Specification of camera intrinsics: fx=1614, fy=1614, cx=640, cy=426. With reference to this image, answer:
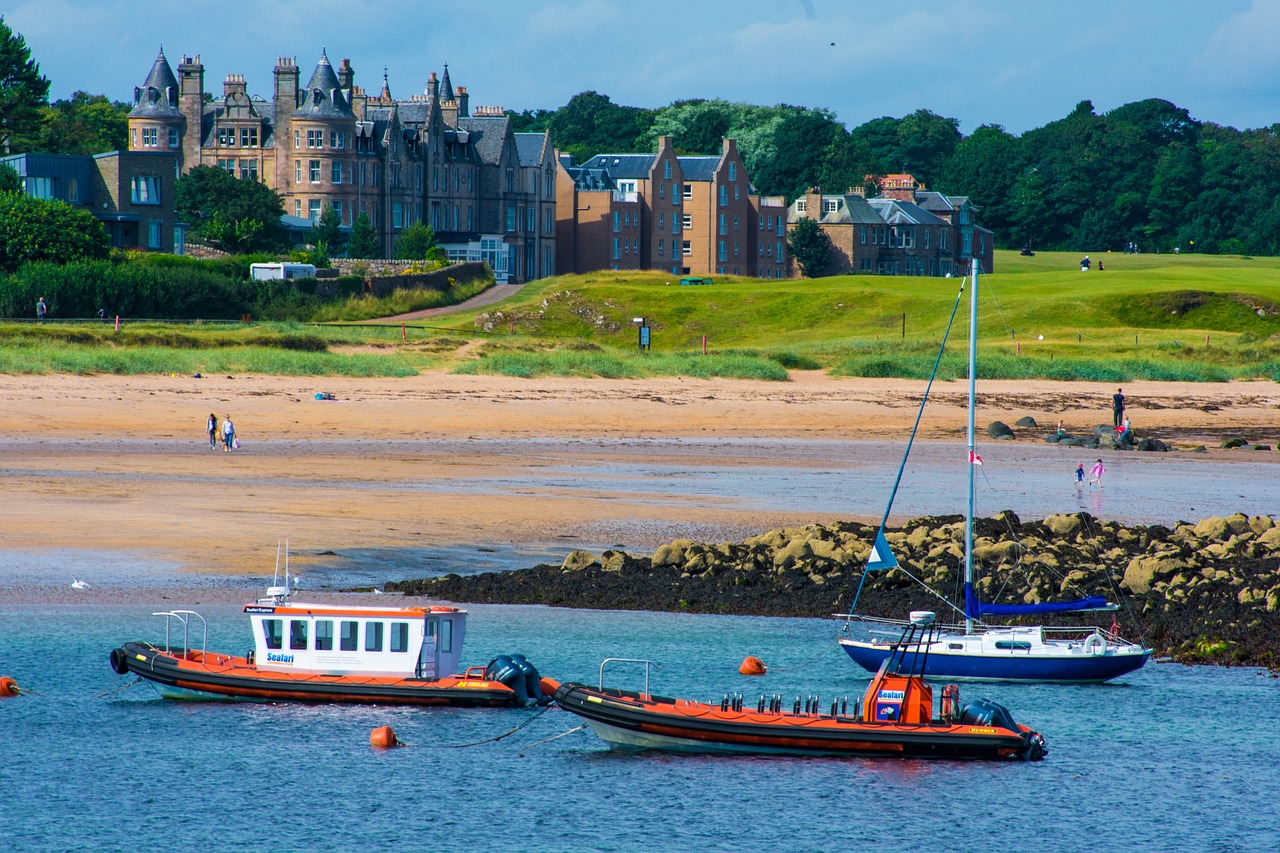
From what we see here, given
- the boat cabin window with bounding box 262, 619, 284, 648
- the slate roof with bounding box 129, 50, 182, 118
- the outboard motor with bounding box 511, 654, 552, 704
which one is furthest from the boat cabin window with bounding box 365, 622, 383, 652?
the slate roof with bounding box 129, 50, 182, 118

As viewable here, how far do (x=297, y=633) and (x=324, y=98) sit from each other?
94.8 m

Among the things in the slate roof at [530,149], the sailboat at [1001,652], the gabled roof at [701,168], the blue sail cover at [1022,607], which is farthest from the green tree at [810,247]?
the sailboat at [1001,652]

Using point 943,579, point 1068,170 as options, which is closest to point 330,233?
point 943,579

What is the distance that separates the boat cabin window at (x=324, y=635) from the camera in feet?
83.0

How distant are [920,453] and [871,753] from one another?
93.8 feet

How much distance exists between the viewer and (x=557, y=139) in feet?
650

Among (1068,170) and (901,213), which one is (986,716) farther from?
(1068,170)

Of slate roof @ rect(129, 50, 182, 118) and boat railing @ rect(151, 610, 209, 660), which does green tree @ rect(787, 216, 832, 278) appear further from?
boat railing @ rect(151, 610, 209, 660)

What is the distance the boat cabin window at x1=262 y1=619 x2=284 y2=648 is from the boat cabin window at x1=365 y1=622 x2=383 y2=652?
52.6 inches

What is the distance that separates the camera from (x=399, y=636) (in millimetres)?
25297

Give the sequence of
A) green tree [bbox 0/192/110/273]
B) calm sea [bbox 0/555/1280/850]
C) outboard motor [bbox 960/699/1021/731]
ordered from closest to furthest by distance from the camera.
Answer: calm sea [bbox 0/555/1280/850] < outboard motor [bbox 960/699/1021/731] < green tree [bbox 0/192/110/273]

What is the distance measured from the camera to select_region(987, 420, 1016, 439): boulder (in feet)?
186

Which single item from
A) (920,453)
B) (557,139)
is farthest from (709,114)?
(920,453)

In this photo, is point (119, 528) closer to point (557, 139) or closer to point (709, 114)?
point (709, 114)
